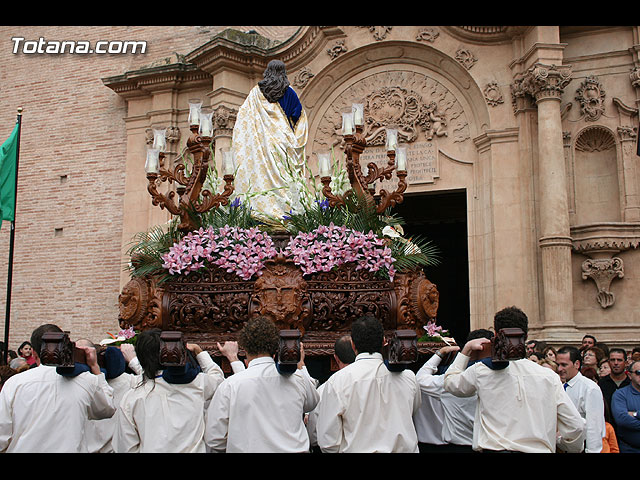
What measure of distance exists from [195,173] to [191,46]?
1167 cm

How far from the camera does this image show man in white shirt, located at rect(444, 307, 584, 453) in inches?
186

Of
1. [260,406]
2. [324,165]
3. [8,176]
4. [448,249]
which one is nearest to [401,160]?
[324,165]

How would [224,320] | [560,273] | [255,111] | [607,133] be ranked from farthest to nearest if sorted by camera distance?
1. [607,133]
2. [560,273]
3. [255,111]
4. [224,320]

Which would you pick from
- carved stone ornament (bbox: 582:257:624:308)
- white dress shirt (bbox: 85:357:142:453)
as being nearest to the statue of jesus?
white dress shirt (bbox: 85:357:142:453)

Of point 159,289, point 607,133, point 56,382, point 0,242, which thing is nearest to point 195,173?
point 159,289

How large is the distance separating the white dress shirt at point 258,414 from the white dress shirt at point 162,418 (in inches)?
4.6

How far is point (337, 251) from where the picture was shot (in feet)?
21.0

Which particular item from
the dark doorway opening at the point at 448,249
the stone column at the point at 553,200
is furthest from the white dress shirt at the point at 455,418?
the dark doorway opening at the point at 448,249

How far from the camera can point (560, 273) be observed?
1306cm

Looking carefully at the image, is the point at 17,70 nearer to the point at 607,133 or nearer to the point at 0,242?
the point at 0,242

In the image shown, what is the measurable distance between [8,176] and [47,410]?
11.6 meters

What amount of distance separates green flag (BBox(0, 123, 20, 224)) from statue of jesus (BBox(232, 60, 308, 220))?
8862 mm

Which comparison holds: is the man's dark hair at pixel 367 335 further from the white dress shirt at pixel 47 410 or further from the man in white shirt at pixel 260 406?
the white dress shirt at pixel 47 410

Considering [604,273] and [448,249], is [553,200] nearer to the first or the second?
[604,273]
